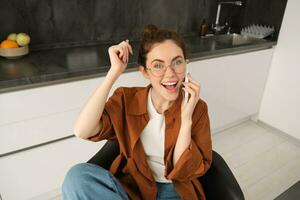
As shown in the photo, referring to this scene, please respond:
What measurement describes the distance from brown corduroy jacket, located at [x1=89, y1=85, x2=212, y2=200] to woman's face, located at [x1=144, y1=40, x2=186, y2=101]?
10 centimetres

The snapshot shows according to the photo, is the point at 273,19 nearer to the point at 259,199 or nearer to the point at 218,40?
the point at 218,40

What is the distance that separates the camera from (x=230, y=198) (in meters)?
1.01

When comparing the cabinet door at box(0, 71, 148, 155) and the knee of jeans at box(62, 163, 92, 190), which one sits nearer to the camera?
the knee of jeans at box(62, 163, 92, 190)

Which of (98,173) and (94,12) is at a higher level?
(94,12)

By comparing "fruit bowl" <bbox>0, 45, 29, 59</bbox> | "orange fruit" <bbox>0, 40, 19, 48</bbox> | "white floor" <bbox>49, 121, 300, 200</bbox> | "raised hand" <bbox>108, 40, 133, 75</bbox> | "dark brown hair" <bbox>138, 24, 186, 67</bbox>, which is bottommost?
"white floor" <bbox>49, 121, 300, 200</bbox>

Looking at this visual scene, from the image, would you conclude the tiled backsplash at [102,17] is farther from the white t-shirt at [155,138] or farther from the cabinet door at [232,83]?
the white t-shirt at [155,138]

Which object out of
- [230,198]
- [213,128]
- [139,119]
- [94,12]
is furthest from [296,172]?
[94,12]

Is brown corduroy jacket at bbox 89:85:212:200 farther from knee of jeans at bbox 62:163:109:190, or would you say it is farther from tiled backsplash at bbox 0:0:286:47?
tiled backsplash at bbox 0:0:286:47

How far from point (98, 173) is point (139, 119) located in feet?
0.91

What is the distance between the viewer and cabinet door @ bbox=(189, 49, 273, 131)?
215 centimetres

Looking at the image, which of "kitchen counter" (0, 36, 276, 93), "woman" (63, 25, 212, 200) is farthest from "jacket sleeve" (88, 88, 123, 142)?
"kitchen counter" (0, 36, 276, 93)

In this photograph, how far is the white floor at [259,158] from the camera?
1.98 m

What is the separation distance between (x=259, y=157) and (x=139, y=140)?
1549 millimetres

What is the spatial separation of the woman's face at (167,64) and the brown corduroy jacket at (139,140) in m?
0.10
